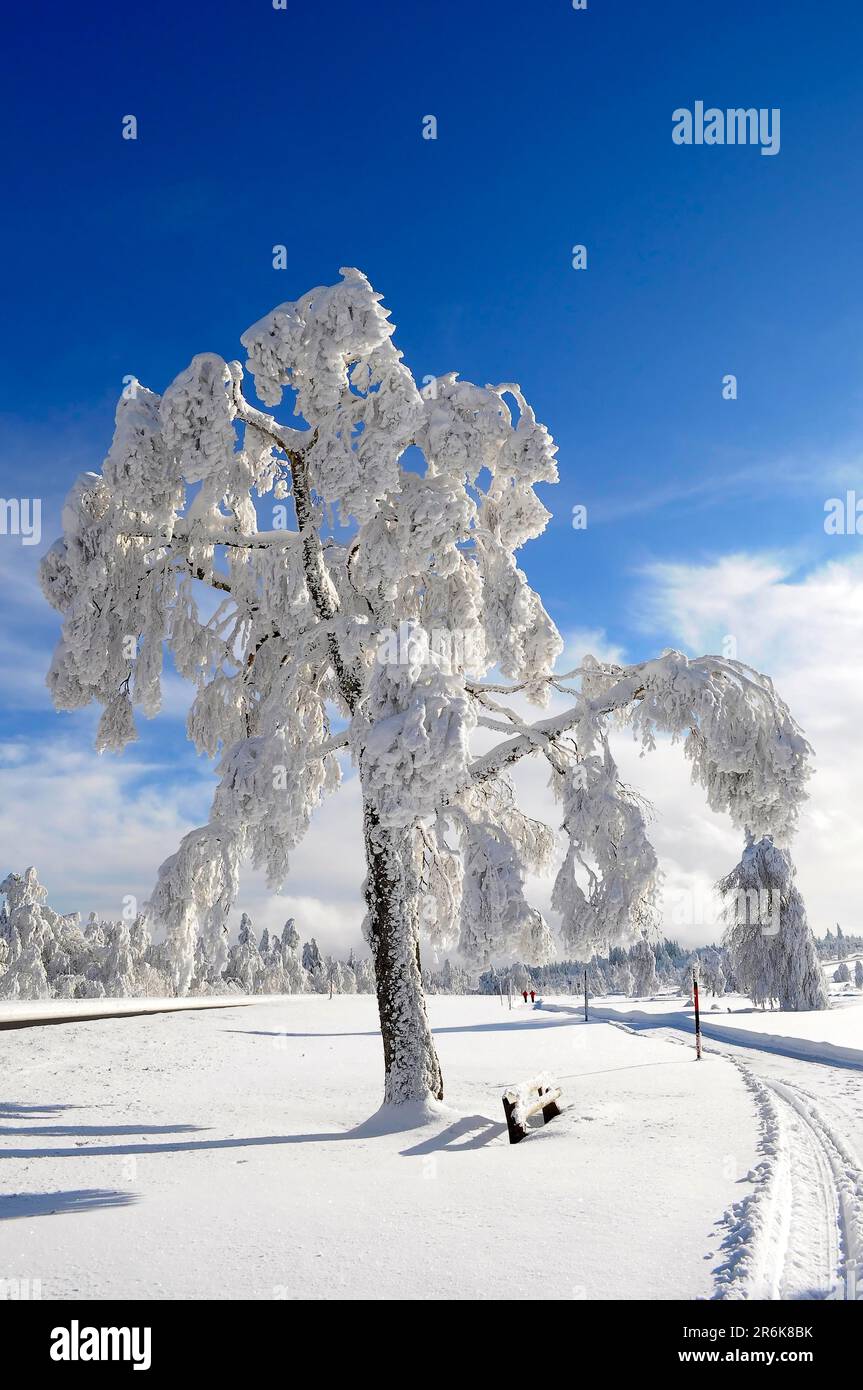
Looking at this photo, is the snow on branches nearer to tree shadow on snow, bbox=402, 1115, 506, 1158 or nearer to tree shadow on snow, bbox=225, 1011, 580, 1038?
tree shadow on snow, bbox=402, 1115, 506, 1158

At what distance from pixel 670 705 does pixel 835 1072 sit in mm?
7523

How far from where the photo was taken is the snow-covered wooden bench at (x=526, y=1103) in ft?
27.8

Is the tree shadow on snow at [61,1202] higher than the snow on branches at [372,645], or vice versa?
the snow on branches at [372,645]

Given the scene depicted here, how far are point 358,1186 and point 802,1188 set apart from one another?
3.23 metres

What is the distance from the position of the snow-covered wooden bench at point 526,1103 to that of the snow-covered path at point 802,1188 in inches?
91.5

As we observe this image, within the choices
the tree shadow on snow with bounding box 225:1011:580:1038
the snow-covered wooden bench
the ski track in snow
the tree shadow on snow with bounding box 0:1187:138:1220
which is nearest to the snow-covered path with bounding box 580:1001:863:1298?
the ski track in snow

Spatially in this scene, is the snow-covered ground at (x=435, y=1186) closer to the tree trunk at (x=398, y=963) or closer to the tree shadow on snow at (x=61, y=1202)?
the tree shadow on snow at (x=61, y=1202)

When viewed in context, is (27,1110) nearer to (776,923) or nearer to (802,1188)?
(802,1188)

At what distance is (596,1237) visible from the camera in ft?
15.8

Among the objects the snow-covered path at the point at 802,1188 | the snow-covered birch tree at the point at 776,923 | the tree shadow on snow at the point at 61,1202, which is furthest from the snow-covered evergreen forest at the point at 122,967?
the tree shadow on snow at the point at 61,1202

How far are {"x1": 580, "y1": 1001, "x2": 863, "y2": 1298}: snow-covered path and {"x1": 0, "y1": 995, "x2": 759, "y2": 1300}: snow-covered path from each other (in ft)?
0.59

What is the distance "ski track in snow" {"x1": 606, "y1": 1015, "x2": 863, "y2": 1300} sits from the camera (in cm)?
415
